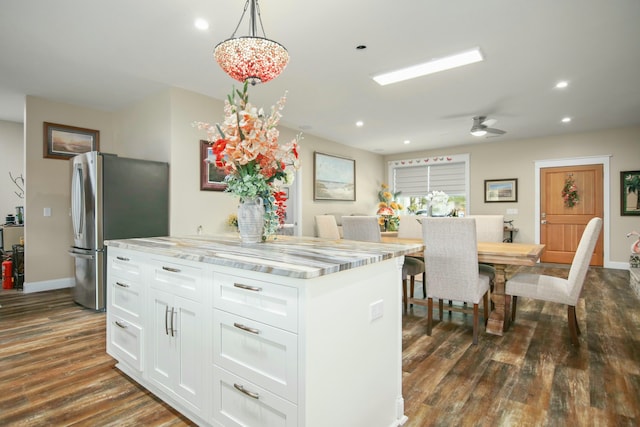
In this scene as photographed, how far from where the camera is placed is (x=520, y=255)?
2785 mm

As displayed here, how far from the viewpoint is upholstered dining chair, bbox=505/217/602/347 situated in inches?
104

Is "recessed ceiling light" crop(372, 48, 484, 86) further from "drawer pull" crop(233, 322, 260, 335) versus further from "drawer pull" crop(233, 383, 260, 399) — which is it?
"drawer pull" crop(233, 383, 260, 399)

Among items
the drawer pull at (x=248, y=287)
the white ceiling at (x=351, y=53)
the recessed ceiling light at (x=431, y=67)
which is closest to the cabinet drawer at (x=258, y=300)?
the drawer pull at (x=248, y=287)

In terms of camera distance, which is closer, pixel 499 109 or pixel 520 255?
pixel 520 255

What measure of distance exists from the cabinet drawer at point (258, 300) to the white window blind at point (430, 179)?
24.0 ft

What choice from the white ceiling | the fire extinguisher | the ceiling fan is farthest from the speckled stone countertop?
the fire extinguisher

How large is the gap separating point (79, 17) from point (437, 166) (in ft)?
23.7

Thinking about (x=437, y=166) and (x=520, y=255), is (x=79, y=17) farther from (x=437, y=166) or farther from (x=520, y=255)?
(x=437, y=166)

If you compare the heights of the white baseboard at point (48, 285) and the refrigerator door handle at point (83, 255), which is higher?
the refrigerator door handle at point (83, 255)

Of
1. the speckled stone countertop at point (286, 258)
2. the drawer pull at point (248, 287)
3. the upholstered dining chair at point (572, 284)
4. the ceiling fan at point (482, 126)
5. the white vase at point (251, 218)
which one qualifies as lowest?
the upholstered dining chair at point (572, 284)

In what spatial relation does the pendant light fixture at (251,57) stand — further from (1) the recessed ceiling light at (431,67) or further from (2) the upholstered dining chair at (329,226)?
(2) the upholstered dining chair at (329,226)

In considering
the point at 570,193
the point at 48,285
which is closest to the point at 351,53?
the point at 48,285

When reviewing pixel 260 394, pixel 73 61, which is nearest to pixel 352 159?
pixel 73 61

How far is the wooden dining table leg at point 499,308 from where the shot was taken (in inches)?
118
